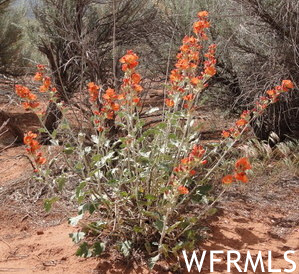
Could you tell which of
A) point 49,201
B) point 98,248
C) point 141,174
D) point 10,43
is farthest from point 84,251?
point 10,43

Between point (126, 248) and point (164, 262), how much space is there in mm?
234

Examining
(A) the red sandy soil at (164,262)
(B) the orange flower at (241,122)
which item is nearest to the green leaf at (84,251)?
(A) the red sandy soil at (164,262)

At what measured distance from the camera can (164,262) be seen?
8.07 feet

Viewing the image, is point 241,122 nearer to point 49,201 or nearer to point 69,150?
point 69,150

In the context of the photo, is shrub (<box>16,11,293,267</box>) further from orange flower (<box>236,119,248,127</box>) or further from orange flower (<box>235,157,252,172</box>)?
orange flower (<box>235,157,252,172</box>)

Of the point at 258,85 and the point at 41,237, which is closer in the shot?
the point at 41,237

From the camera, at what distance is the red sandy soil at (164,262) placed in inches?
99.2

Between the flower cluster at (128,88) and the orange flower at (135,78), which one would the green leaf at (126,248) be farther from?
the orange flower at (135,78)

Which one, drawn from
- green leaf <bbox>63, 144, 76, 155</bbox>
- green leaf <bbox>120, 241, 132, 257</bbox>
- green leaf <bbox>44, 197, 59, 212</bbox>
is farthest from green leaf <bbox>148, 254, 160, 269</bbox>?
green leaf <bbox>63, 144, 76, 155</bbox>

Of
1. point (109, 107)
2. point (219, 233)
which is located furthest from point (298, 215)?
point (109, 107)

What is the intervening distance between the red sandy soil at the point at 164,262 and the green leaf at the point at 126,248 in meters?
0.09

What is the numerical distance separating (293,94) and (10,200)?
9.85ft

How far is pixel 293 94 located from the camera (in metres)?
4.50

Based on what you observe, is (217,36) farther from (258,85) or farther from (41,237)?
(41,237)
